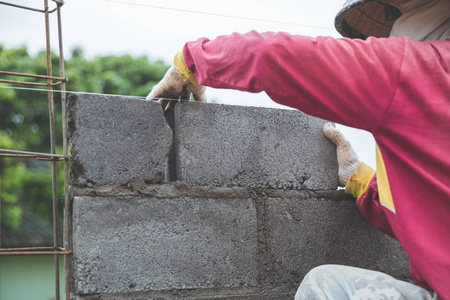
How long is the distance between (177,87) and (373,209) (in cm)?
116

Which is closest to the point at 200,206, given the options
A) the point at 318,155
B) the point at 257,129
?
the point at 257,129

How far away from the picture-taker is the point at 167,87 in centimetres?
222

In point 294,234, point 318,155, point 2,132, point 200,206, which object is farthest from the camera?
point 2,132

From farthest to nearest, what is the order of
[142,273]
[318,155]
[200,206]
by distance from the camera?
1. [318,155]
2. [200,206]
3. [142,273]

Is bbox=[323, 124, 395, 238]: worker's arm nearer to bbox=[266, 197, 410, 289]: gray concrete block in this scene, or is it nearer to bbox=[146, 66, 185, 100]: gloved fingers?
bbox=[266, 197, 410, 289]: gray concrete block

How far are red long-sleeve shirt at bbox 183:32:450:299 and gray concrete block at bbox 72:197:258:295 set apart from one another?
2.58ft

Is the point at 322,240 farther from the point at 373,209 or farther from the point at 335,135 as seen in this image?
the point at 335,135

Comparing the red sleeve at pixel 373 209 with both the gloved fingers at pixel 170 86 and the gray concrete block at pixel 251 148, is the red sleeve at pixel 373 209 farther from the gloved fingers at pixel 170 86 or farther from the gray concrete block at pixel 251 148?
the gloved fingers at pixel 170 86

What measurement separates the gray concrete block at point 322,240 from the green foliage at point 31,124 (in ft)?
37.7

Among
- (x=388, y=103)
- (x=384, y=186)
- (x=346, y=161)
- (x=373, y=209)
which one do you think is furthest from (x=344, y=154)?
(x=388, y=103)

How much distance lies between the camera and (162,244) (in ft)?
7.15

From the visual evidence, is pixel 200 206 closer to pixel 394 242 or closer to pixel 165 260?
pixel 165 260

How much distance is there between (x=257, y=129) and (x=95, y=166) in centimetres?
83

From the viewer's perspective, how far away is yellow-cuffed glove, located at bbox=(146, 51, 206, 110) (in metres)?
2.08
